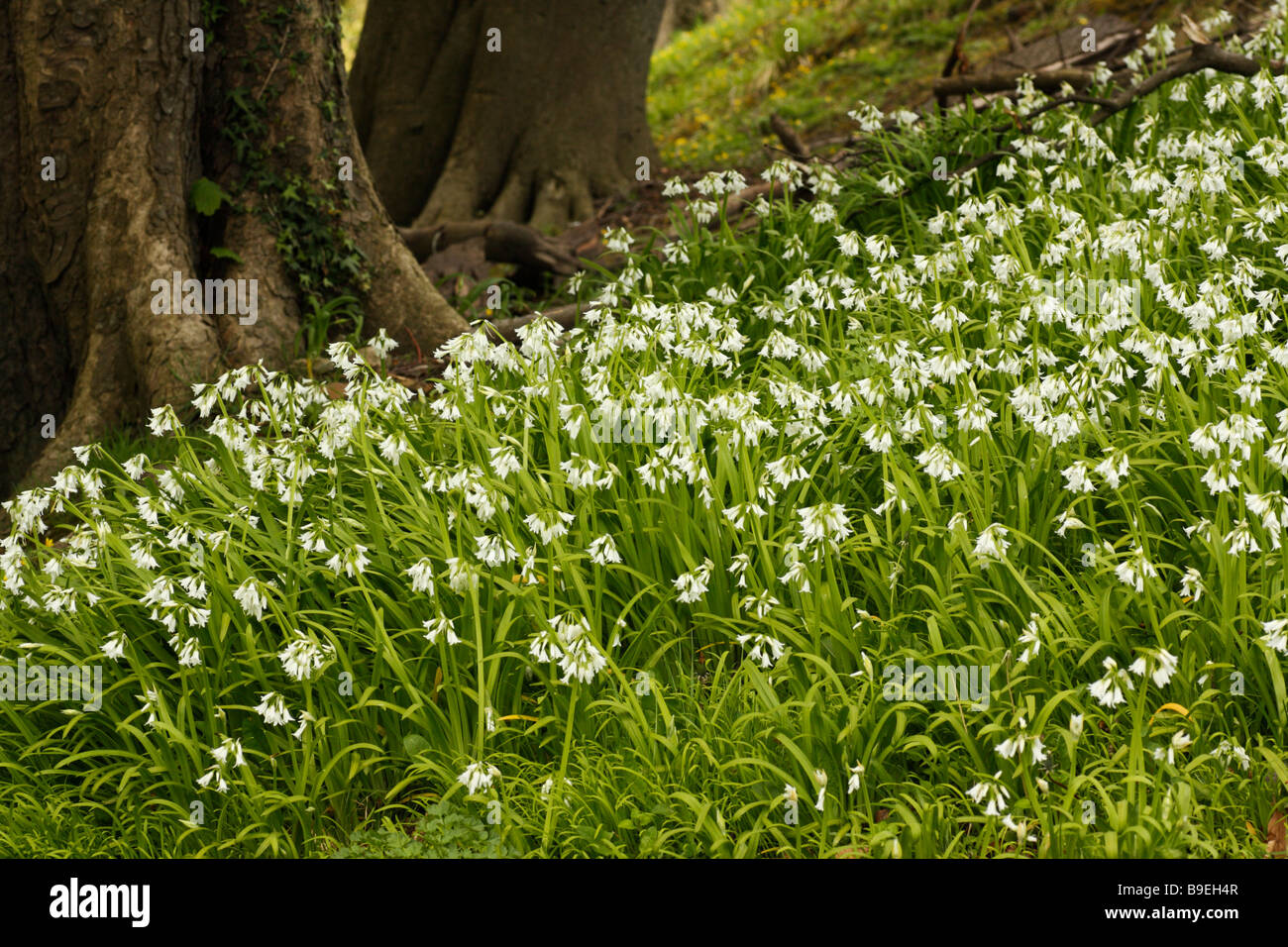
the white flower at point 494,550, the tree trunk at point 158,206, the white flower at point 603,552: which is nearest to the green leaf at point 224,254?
the tree trunk at point 158,206

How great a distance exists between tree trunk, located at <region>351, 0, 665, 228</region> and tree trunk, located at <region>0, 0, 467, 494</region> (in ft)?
9.50

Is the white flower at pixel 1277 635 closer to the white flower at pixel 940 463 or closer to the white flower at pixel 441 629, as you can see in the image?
the white flower at pixel 940 463

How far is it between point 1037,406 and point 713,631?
1.31m

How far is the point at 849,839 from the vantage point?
323cm

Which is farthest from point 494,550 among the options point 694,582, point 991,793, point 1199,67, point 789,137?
point 1199,67

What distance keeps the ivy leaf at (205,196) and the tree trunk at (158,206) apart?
0.07 m

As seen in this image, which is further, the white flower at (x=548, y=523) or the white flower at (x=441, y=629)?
the white flower at (x=548, y=523)

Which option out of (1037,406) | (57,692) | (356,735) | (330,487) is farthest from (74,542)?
(1037,406)

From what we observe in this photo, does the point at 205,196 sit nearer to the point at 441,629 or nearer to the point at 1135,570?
the point at 441,629

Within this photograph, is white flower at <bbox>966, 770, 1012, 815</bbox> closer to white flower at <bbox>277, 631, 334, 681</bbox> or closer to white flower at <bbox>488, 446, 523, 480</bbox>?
white flower at <bbox>488, 446, 523, 480</bbox>

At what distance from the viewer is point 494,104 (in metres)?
9.37

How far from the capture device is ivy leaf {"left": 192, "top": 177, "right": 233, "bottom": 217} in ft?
20.0

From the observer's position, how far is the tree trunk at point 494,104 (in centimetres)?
938

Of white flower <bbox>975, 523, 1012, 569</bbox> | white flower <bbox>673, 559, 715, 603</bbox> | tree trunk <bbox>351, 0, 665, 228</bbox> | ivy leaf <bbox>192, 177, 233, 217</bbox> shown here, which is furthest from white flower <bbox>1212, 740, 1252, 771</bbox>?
tree trunk <bbox>351, 0, 665, 228</bbox>
